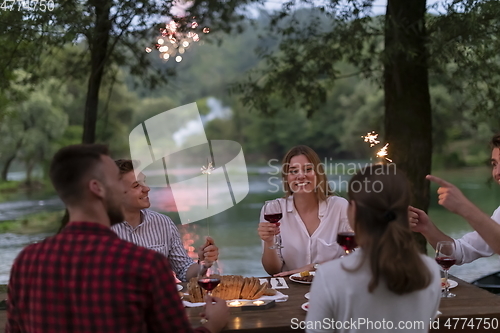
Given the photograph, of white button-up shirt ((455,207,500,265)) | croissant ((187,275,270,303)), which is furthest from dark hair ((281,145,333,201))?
croissant ((187,275,270,303))

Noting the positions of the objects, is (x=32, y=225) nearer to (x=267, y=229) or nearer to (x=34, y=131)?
(x=34, y=131)

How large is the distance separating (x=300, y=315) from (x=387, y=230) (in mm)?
870

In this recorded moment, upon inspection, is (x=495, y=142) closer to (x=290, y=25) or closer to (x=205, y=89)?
(x=290, y=25)

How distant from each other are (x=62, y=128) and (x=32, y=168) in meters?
3.08

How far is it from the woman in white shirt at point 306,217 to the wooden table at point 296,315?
1.04 m

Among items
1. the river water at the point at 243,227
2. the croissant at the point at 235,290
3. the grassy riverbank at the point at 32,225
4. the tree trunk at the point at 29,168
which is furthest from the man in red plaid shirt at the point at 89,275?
the tree trunk at the point at 29,168

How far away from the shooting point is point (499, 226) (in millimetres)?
2701

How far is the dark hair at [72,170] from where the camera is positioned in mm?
1881

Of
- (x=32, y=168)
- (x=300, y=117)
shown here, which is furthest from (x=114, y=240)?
(x=300, y=117)

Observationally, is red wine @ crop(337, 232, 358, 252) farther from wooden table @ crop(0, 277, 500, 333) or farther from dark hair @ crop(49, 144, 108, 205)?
dark hair @ crop(49, 144, 108, 205)

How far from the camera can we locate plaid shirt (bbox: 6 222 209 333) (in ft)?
5.67

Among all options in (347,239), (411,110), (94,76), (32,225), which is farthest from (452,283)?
(32,225)

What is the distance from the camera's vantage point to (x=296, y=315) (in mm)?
2514

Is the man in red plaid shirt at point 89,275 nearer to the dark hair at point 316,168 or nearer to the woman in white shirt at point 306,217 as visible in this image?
the woman in white shirt at point 306,217
